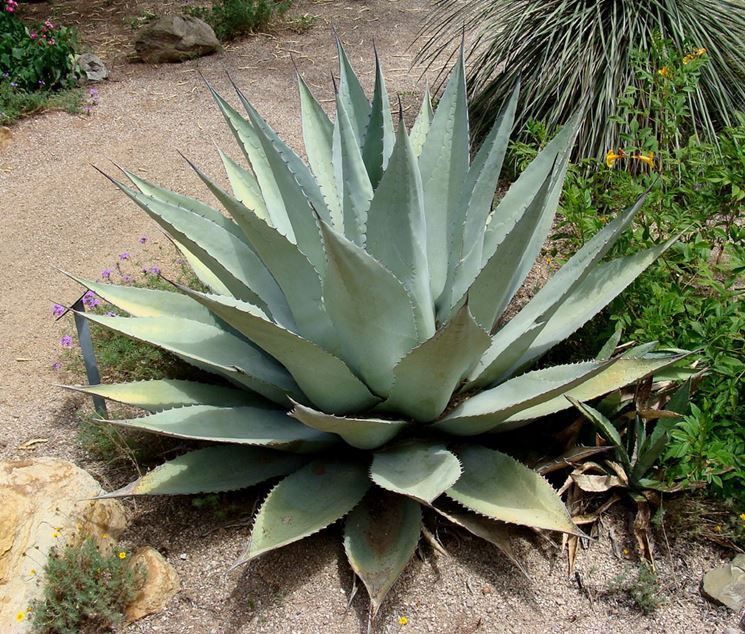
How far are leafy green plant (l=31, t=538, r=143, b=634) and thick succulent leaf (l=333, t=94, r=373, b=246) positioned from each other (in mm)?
1184

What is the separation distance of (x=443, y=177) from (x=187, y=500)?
136 cm

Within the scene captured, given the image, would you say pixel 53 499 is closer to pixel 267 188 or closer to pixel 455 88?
pixel 267 188

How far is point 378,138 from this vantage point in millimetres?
2551

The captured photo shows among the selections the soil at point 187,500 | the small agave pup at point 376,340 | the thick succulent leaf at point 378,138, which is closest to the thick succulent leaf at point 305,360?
the small agave pup at point 376,340

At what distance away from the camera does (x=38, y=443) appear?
3016 millimetres

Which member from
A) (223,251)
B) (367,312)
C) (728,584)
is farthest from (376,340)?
(728,584)

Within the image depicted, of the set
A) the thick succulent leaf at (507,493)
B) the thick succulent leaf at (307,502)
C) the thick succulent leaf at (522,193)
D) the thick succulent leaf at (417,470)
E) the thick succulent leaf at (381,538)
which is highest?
the thick succulent leaf at (522,193)

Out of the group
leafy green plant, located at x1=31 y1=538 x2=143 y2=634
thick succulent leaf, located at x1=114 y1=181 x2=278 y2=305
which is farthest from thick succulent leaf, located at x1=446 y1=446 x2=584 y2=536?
leafy green plant, located at x1=31 y1=538 x2=143 y2=634

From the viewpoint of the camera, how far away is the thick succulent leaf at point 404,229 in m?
2.18

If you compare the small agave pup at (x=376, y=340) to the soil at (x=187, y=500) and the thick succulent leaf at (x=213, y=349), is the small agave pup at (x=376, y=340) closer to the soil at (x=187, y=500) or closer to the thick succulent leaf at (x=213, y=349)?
the thick succulent leaf at (x=213, y=349)

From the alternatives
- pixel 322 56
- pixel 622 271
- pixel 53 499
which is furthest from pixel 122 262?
pixel 322 56

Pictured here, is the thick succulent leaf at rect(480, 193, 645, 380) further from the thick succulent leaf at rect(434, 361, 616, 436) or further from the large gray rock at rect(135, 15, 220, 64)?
the large gray rock at rect(135, 15, 220, 64)

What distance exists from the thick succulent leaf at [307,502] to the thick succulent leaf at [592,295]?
715mm

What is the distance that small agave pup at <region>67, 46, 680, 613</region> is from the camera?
2.21 metres
